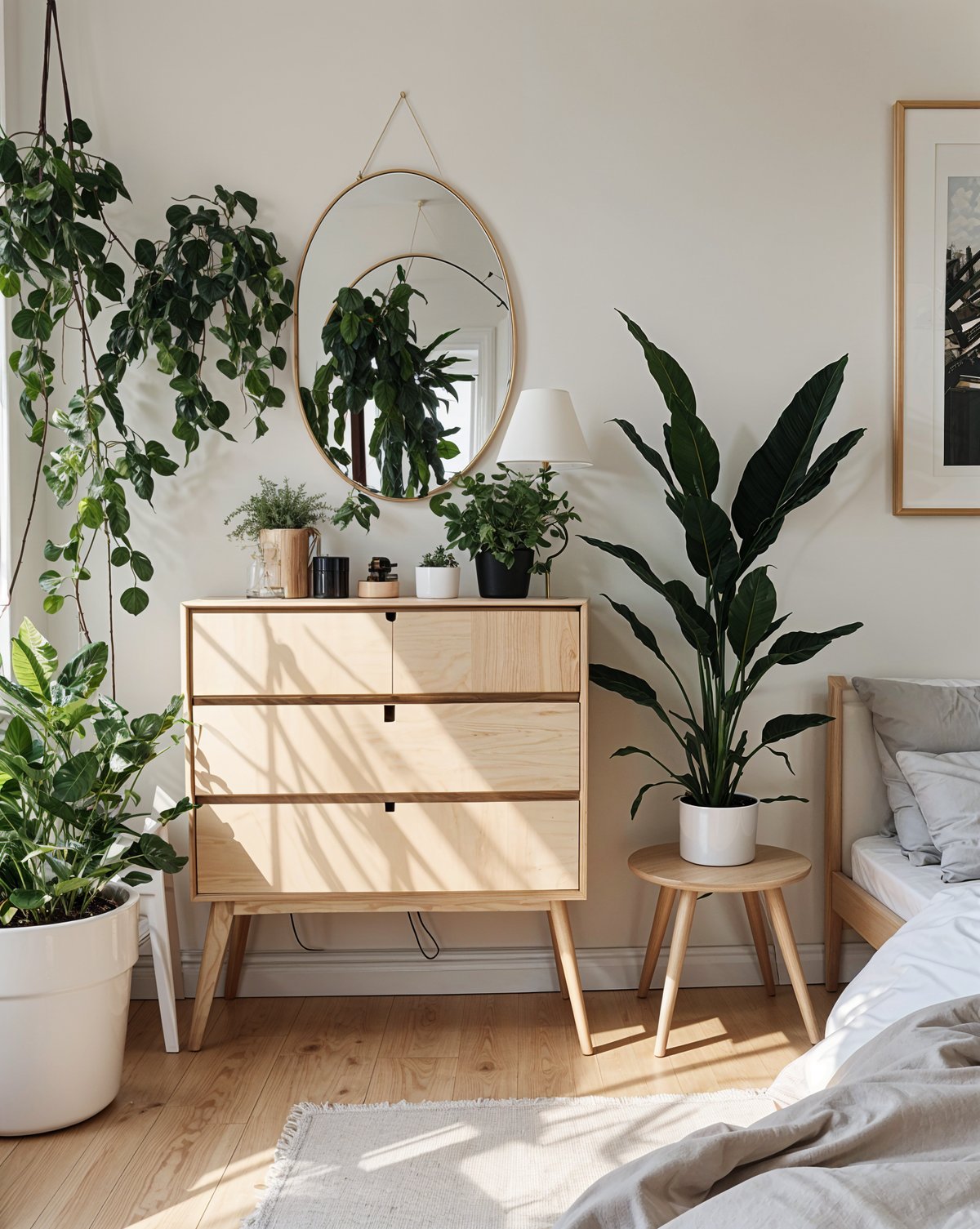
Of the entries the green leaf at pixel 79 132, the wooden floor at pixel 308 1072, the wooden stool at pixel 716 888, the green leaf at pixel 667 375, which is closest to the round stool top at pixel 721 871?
the wooden stool at pixel 716 888

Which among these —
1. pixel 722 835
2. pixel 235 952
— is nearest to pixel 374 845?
pixel 235 952

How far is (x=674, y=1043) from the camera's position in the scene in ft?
8.30

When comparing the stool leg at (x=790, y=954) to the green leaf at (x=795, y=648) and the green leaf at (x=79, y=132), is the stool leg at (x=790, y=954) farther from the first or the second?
the green leaf at (x=79, y=132)

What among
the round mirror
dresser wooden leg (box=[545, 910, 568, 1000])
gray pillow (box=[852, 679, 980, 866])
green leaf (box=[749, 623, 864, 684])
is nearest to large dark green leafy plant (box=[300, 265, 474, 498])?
the round mirror

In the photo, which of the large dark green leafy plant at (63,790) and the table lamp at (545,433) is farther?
the table lamp at (545,433)

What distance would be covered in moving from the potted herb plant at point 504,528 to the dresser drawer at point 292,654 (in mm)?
314

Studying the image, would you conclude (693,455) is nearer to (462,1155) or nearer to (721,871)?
(721,871)

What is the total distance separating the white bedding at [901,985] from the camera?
5.33 feet

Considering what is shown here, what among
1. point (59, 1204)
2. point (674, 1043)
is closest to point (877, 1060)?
point (674, 1043)

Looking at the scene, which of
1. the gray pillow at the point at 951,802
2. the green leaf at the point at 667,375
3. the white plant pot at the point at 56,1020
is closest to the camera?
the white plant pot at the point at 56,1020

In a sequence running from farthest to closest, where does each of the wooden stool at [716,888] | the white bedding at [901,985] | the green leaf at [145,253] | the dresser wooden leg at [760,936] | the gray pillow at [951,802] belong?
1. the dresser wooden leg at [760,936]
2. the green leaf at [145,253]
3. the wooden stool at [716,888]
4. the gray pillow at [951,802]
5. the white bedding at [901,985]

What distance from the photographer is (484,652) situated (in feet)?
8.07

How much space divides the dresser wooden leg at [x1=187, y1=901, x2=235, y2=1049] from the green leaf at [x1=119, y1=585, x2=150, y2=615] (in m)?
0.77

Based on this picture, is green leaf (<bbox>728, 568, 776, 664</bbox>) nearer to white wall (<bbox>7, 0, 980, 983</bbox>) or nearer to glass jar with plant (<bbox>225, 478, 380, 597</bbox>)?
white wall (<bbox>7, 0, 980, 983</bbox>)
